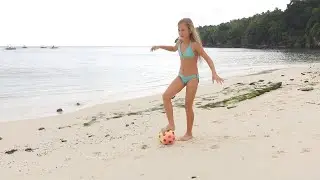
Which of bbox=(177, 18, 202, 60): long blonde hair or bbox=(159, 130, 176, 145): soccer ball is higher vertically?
bbox=(177, 18, 202, 60): long blonde hair

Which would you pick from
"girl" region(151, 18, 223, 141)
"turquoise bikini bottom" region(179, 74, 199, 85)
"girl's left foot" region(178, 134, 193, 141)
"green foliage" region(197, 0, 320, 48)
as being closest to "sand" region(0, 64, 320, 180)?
"girl's left foot" region(178, 134, 193, 141)

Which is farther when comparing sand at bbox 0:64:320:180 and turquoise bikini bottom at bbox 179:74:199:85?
turquoise bikini bottom at bbox 179:74:199:85

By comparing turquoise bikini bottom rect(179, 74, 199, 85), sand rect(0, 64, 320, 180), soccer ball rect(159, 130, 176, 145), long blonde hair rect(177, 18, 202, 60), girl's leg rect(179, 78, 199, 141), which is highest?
long blonde hair rect(177, 18, 202, 60)

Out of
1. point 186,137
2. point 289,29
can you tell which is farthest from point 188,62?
point 289,29

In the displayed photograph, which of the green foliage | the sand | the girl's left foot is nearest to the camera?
the sand

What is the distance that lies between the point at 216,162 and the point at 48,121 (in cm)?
706

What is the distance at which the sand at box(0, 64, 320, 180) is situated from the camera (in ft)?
15.7

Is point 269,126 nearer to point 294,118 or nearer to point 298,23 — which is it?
point 294,118

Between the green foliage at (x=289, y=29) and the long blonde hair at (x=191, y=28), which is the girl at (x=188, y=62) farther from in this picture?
the green foliage at (x=289, y=29)

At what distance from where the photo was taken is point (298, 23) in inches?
4692

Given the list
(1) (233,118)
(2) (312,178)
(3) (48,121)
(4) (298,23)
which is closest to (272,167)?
(2) (312,178)

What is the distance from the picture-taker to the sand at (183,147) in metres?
4.79

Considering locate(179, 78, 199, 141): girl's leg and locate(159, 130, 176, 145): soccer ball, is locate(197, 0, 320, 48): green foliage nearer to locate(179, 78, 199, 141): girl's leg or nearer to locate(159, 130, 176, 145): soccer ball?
locate(179, 78, 199, 141): girl's leg

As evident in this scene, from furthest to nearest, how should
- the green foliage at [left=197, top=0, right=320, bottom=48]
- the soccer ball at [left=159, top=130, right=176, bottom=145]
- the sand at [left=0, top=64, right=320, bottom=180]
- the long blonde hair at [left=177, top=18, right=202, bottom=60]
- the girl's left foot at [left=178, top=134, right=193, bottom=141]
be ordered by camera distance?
the green foliage at [left=197, top=0, right=320, bottom=48], the girl's left foot at [left=178, top=134, right=193, bottom=141], the long blonde hair at [left=177, top=18, right=202, bottom=60], the soccer ball at [left=159, top=130, right=176, bottom=145], the sand at [left=0, top=64, right=320, bottom=180]
